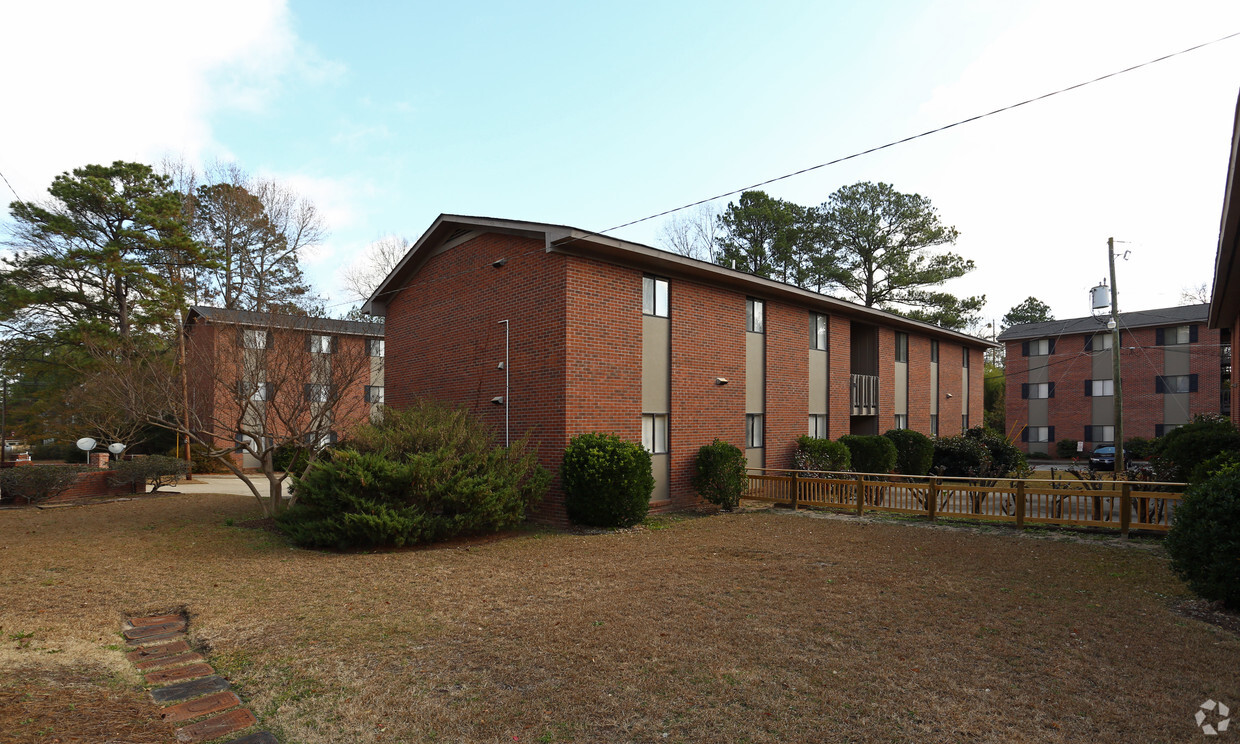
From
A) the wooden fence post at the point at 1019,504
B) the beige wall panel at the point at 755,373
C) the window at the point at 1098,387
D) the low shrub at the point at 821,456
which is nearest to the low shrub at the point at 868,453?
the low shrub at the point at 821,456

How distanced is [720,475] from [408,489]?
731cm

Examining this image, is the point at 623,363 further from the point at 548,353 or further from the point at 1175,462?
the point at 1175,462

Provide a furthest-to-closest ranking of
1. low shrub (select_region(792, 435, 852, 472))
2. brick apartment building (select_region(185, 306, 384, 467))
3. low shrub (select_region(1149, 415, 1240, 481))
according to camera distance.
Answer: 1. low shrub (select_region(792, 435, 852, 472))
2. low shrub (select_region(1149, 415, 1240, 481))
3. brick apartment building (select_region(185, 306, 384, 467))

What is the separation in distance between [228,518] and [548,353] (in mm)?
7726

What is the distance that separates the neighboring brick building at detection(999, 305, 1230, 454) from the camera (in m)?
37.1

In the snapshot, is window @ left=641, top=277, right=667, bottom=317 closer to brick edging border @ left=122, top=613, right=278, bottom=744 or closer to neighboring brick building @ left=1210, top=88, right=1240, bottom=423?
neighboring brick building @ left=1210, top=88, right=1240, bottom=423

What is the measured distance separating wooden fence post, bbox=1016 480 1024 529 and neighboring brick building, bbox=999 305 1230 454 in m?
32.6

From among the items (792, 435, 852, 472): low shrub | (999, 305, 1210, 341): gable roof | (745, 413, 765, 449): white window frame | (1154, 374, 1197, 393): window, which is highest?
(999, 305, 1210, 341): gable roof

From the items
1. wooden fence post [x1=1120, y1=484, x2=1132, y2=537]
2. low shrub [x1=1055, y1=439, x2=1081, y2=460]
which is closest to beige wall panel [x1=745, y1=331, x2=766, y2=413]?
wooden fence post [x1=1120, y1=484, x2=1132, y2=537]

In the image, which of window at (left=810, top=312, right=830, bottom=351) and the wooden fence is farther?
window at (left=810, top=312, right=830, bottom=351)

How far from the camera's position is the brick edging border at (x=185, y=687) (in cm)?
422

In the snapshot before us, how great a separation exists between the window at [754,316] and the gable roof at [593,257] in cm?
27

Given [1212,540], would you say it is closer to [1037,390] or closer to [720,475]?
[720,475]

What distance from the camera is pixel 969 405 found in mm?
31109
